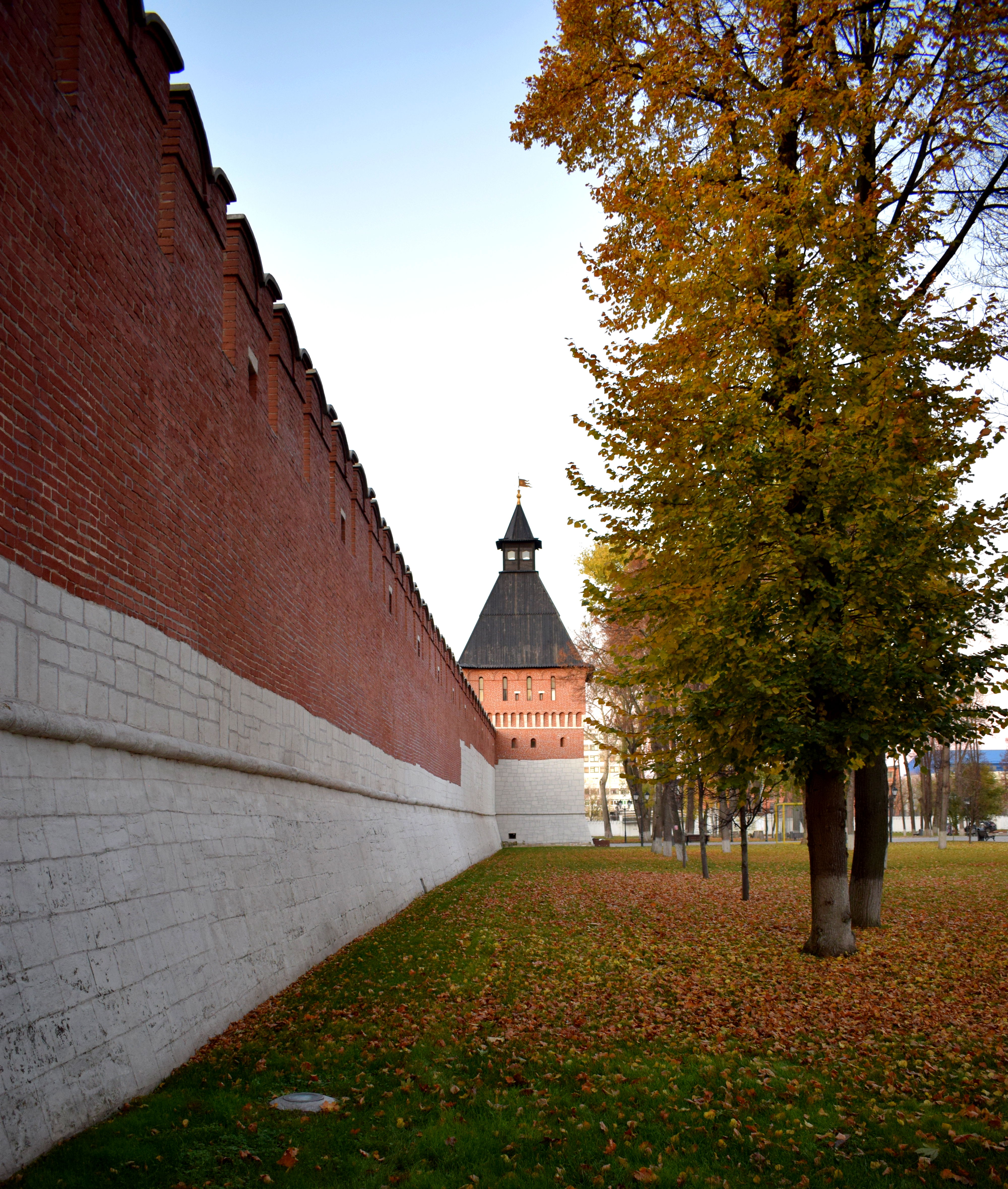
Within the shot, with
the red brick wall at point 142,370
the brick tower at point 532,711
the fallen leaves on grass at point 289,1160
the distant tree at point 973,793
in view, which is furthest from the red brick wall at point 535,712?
the fallen leaves on grass at point 289,1160

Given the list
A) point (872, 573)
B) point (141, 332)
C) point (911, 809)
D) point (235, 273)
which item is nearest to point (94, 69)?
point (141, 332)

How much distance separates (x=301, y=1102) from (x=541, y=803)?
41.8 m

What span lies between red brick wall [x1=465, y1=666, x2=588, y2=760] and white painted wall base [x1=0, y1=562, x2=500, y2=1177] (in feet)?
122

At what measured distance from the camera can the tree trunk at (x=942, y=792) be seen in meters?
34.3

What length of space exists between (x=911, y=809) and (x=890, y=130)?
161 ft

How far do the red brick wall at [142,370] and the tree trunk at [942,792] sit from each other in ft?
98.0

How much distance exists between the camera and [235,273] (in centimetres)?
835

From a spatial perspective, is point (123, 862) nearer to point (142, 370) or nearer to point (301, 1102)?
point (301, 1102)

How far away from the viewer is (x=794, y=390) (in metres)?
10.0

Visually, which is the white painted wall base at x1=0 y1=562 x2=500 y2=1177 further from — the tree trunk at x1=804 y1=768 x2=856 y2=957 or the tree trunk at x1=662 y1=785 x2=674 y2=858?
the tree trunk at x1=662 y1=785 x2=674 y2=858

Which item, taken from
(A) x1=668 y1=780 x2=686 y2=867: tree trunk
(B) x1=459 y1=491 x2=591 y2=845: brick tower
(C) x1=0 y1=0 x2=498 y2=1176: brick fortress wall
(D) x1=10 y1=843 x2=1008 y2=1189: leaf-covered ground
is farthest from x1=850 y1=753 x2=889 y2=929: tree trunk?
(B) x1=459 y1=491 x2=591 y2=845: brick tower

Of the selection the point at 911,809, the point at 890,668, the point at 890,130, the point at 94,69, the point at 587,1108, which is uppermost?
the point at 890,130

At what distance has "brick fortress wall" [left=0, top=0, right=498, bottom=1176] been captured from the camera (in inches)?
175

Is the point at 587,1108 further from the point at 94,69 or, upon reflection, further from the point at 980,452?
the point at 980,452
